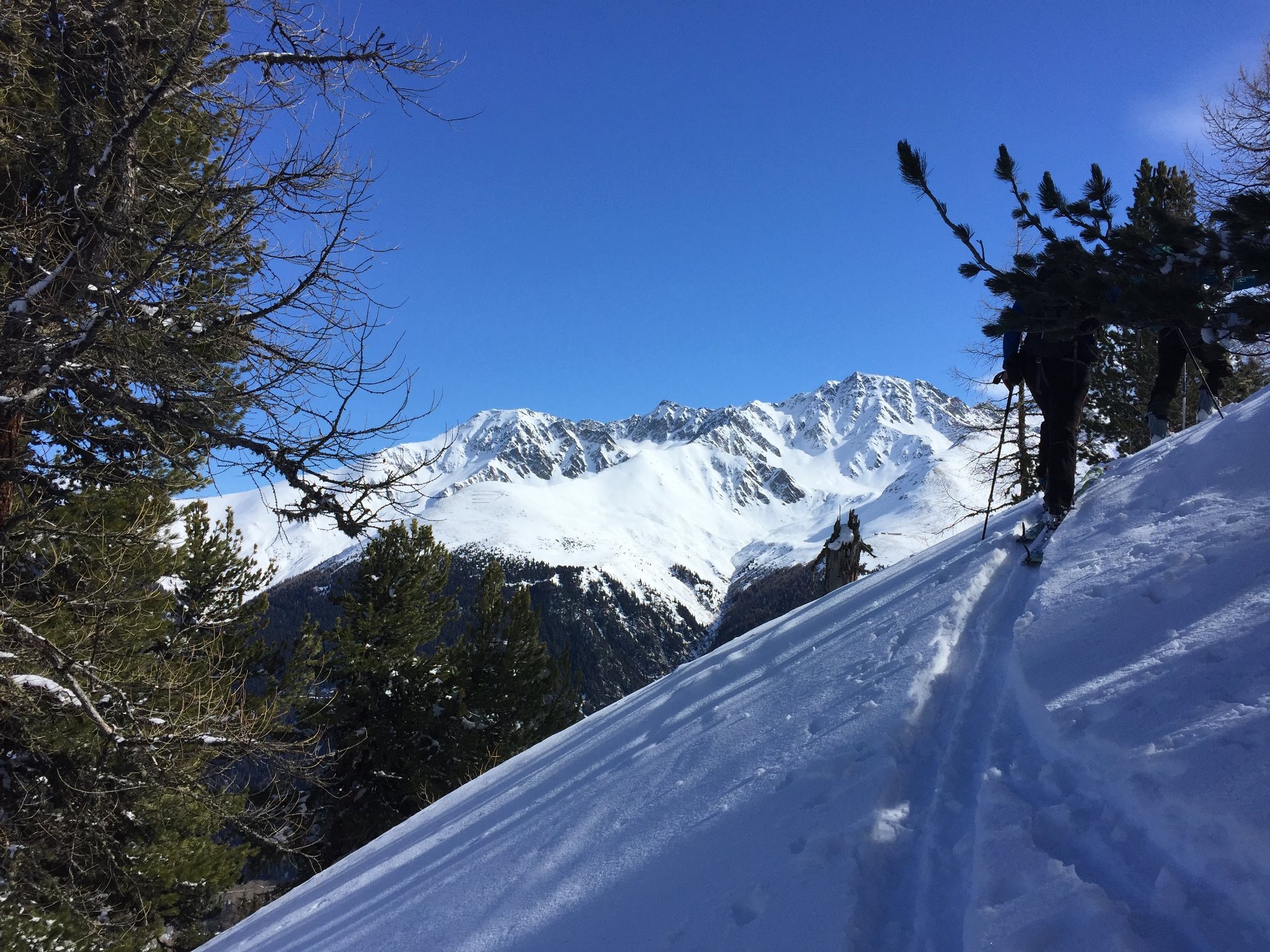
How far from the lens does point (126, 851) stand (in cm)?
927

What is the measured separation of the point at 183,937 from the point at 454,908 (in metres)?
12.5

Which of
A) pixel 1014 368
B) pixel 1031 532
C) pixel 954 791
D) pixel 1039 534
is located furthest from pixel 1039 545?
pixel 954 791

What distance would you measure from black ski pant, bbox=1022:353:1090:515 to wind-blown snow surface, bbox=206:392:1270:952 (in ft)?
1.77

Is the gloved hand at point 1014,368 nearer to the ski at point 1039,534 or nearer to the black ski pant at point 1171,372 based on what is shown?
the ski at point 1039,534

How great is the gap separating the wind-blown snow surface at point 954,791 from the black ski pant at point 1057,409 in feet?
1.77

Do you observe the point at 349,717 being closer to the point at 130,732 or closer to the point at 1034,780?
the point at 130,732

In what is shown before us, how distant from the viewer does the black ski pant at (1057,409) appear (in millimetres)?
5840

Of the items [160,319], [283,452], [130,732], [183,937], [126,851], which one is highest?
[160,319]

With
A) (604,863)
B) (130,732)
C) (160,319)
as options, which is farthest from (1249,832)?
(130,732)

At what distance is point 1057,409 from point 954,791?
4578 millimetres

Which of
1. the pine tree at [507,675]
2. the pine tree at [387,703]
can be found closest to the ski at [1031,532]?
the pine tree at [387,703]

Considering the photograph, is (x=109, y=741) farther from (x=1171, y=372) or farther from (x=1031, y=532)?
(x=1171, y=372)

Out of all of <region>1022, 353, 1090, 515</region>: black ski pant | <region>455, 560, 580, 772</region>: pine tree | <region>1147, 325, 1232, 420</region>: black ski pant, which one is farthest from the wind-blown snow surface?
<region>455, 560, 580, 772</region>: pine tree

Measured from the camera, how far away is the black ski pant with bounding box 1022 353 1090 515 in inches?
230
